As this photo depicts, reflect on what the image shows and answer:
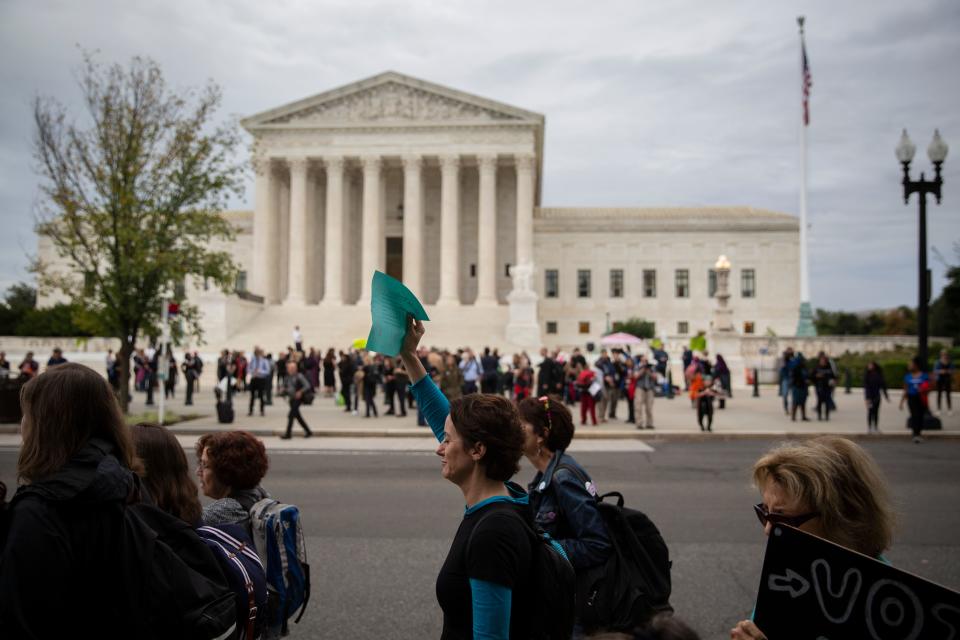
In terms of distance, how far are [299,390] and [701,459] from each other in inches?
320

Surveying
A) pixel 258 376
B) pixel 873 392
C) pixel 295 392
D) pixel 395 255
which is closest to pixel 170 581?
pixel 295 392

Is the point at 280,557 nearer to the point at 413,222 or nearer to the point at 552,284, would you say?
the point at 413,222

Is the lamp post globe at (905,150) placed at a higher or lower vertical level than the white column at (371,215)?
lower

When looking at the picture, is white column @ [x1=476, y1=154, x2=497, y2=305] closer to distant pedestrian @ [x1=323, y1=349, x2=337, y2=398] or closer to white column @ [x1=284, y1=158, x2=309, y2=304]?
white column @ [x1=284, y1=158, x2=309, y2=304]

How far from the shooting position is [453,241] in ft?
177

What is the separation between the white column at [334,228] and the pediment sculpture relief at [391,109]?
343 cm

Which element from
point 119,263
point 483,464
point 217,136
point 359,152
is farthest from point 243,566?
point 359,152

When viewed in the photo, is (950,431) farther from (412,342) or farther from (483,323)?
(483,323)

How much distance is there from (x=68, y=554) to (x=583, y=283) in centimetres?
6538

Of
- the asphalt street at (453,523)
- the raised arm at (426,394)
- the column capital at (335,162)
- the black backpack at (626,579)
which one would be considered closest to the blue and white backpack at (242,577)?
the raised arm at (426,394)

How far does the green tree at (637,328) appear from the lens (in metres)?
58.9

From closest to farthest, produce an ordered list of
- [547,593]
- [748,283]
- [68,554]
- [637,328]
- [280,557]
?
1. [68,554]
2. [547,593]
3. [280,557]
4. [637,328]
5. [748,283]

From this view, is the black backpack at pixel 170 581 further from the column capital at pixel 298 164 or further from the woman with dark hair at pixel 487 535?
the column capital at pixel 298 164

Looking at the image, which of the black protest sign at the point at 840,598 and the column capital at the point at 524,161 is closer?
the black protest sign at the point at 840,598
